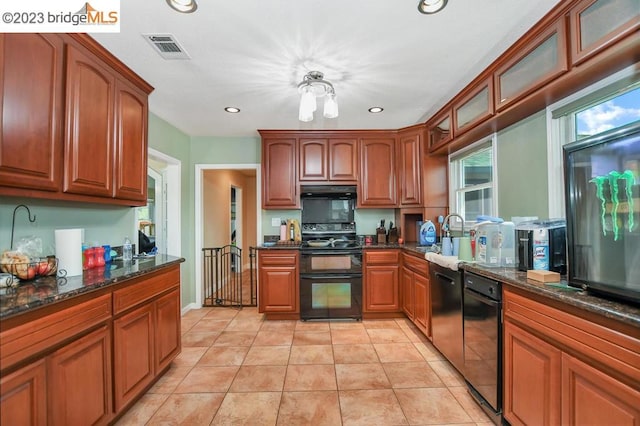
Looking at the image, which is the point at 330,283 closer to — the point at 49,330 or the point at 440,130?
the point at 440,130

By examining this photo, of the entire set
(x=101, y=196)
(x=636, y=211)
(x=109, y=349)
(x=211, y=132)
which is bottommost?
(x=109, y=349)

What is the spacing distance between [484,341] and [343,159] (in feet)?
8.68

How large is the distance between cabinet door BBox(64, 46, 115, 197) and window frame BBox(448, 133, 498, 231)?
10.5 ft

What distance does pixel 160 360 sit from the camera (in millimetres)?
2137

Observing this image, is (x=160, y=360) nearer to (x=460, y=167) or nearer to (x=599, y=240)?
(x=599, y=240)

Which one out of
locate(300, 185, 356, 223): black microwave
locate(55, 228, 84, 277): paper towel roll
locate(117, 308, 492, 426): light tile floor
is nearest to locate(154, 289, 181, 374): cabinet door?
locate(117, 308, 492, 426): light tile floor

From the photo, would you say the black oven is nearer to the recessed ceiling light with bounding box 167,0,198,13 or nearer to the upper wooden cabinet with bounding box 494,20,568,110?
the upper wooden cabinet with bounding box 494,20,568,110

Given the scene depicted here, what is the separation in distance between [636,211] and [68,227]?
3177 mm

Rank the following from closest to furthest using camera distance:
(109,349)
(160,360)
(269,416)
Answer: (109,349) → (269,416) → (160,360)

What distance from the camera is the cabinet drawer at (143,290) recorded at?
5.55ft

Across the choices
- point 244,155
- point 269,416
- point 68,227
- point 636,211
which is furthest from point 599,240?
point 244,155

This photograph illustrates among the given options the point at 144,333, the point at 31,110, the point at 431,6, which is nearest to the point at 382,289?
the point at 144,333

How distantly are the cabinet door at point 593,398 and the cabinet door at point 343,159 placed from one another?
2.91m

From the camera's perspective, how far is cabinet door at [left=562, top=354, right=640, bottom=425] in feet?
3.30
